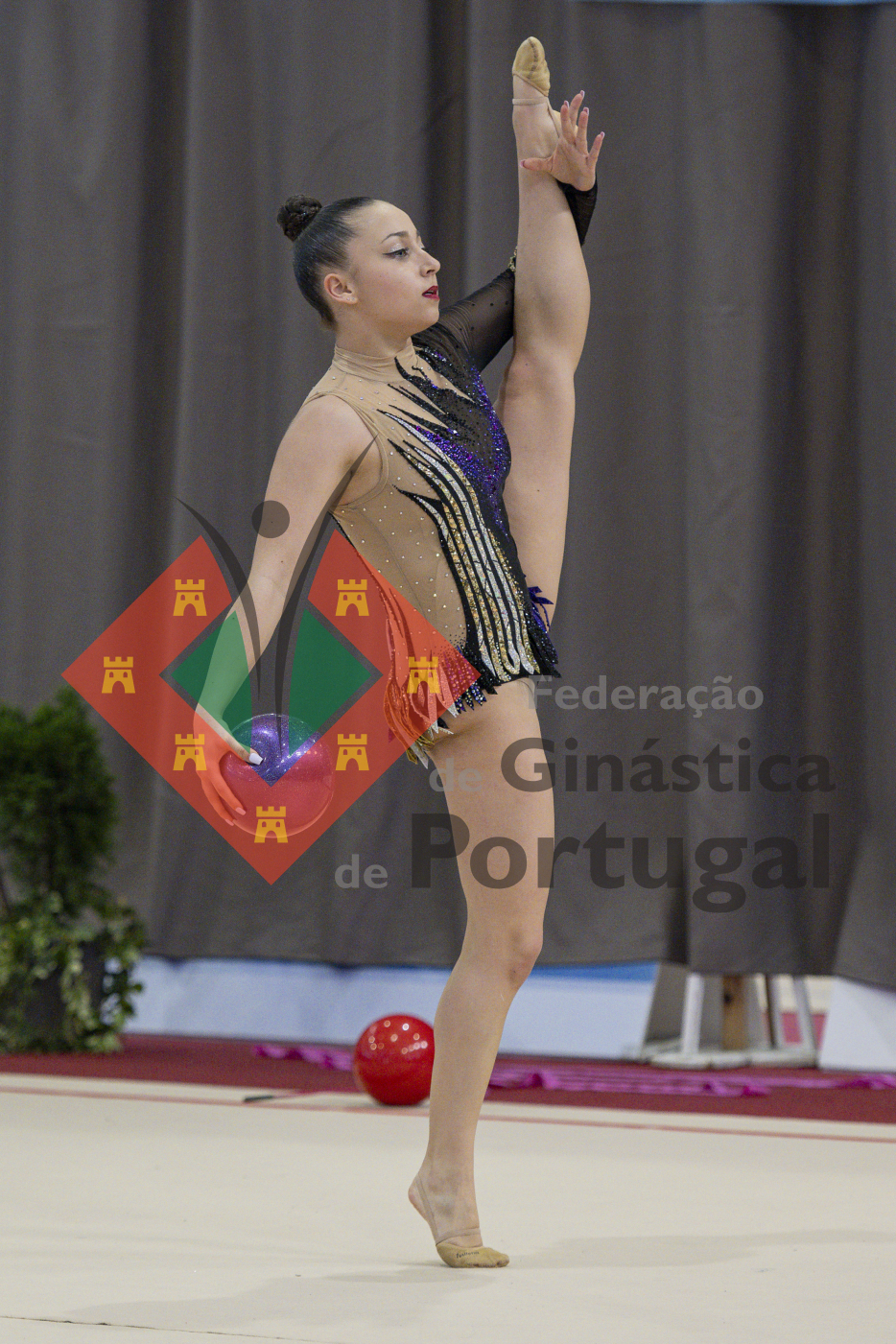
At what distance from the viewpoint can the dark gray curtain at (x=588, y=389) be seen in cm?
426

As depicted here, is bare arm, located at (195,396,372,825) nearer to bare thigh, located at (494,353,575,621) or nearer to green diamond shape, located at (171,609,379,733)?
bare thigh, located at (494,353,575,621)

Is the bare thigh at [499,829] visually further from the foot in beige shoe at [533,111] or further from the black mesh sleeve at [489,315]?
the foot in beige shoe at [533,111]

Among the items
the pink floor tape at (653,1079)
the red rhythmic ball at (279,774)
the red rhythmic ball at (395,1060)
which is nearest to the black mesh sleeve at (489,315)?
the red rhythmic ball at (279,774)

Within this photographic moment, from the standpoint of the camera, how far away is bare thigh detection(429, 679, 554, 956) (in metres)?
1.90

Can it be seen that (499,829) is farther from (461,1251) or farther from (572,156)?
(572,156)

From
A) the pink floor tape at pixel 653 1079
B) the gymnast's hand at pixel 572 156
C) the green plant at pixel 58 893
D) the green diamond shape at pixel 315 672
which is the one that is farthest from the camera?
the green diamond shape at pixel 315 672

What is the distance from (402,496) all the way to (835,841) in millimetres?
2606

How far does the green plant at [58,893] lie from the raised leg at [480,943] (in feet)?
8.33

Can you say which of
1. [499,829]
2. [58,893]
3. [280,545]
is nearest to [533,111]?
[280,545]

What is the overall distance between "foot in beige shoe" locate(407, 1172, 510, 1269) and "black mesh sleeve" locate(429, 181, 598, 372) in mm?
1095

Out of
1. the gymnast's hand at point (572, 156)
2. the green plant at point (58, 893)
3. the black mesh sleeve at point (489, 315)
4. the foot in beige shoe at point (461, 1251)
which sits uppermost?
the gymnast's hand at point (572, 156)

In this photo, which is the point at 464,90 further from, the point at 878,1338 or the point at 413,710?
the point at 878,1338

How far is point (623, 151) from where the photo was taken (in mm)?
4484

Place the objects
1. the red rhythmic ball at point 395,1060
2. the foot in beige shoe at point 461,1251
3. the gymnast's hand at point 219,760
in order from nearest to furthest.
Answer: the gymnast's hand at point 219,760, the foot in beige shoe at point 461,1251, the red rhythmic ball at point 395,1060
